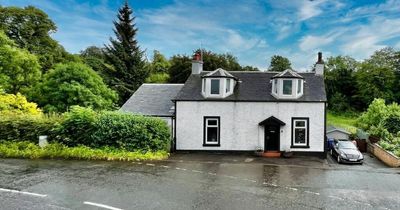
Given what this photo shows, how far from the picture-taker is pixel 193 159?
70.5 ft

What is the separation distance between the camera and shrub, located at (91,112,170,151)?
21.1 metres

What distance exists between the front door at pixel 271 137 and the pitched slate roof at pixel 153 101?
6750 millimetres

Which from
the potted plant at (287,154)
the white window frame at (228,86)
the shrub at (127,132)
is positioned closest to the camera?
the shrub at (127,132)

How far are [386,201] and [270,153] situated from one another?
34.6ft

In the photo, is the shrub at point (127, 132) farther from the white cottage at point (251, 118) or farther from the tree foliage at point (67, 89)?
the tree foliage at point (67, 89)

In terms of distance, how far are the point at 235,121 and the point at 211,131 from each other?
70.7 inches

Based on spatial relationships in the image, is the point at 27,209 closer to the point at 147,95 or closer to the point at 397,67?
the point at 147,95

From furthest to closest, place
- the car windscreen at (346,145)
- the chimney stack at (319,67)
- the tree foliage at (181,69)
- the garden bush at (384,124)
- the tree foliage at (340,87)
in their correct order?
1. the tree foliage at (340,87)
2. the tree foliage at (181,69)
3. the chimney stack at (319,67)
4. the garden bush at (384,124)
5. the car windscreen at (346,145)

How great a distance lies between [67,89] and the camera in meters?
29.5

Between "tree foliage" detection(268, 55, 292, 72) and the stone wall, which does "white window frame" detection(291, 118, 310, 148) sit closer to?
the stone wall

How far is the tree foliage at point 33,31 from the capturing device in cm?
4003

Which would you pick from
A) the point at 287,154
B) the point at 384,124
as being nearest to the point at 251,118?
the point at 287,154

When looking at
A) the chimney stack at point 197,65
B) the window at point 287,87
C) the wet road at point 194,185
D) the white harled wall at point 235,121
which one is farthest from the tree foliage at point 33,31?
the window at point 287,87

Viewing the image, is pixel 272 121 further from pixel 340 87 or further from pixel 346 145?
pixel 340 87
